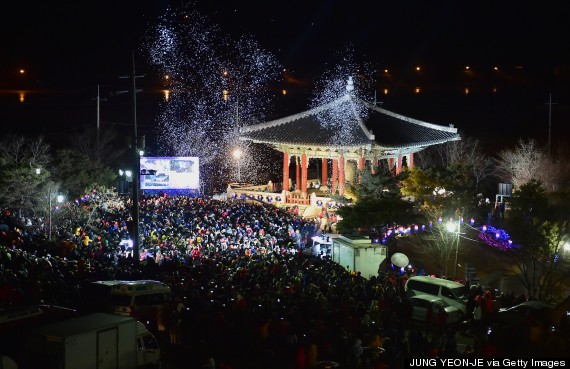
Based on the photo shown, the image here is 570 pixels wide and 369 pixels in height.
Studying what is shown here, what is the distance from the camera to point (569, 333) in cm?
1468

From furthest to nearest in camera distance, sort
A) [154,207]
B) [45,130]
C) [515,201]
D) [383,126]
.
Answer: [45,130] → [383,126] → [154,207] → [515,201]

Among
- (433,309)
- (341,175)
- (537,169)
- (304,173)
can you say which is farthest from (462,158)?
(433,309)

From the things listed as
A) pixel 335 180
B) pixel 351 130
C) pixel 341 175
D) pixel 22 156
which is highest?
pixel 351 130

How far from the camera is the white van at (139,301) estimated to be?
52.9 feet

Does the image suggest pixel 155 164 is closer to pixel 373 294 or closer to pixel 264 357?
pixel 373 294

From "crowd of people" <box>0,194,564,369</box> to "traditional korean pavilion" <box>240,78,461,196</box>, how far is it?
1176 centimetres

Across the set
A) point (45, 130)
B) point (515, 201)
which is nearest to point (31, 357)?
point (515, 201)

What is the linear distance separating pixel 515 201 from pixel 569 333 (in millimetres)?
12920

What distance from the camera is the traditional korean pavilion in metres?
37.1

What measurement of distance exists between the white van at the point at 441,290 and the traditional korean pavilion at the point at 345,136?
1539 centimetres

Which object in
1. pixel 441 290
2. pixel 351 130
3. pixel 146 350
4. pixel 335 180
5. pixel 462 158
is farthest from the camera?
pixel 462 158

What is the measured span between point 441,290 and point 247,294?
6618 millimetres

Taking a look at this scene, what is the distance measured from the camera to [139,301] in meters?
16.2

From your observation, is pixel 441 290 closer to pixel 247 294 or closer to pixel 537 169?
pixel 247 294
